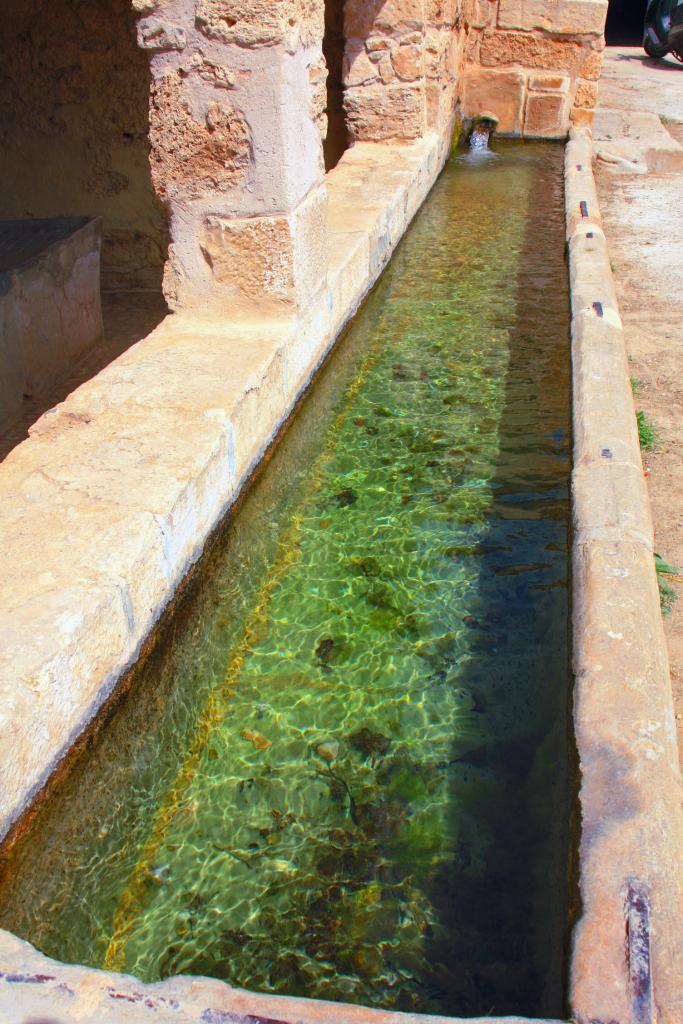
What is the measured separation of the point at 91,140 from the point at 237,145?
2.58 metres

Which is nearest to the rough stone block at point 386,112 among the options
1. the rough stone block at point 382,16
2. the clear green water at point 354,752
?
the rough stone block at point 382,16

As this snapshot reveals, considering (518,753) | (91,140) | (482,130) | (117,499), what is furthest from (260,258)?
(482,130)

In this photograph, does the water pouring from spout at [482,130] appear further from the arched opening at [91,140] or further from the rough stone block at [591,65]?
the arched opening at [91,140]

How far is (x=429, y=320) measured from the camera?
191 inches

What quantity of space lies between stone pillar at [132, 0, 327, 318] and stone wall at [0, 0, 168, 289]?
167cm

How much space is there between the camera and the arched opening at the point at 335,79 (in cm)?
680

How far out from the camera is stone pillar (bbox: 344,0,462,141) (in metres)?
6.23

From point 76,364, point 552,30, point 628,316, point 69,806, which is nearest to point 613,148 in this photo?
point 552,30

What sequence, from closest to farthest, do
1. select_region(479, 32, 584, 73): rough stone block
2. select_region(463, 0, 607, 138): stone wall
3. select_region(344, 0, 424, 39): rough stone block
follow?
select_region(344, 0, 424, 39): rough stone block
select_region(463, 0, 607, 138): stone wall
select_region(479, 32, 584, 73): rough stone block

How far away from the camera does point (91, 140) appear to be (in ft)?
17.5

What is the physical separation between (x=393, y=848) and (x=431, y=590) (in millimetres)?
994

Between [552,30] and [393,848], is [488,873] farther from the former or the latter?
[552,30]

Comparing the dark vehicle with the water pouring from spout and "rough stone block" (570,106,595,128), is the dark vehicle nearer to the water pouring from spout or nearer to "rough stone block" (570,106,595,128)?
"rough stone block" (570,106,595,128)

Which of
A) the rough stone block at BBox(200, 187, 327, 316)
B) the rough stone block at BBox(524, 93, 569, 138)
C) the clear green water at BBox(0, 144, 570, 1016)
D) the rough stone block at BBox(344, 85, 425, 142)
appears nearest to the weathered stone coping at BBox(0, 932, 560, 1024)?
the clear green water at BBox(0, 144, 570, 1016)
